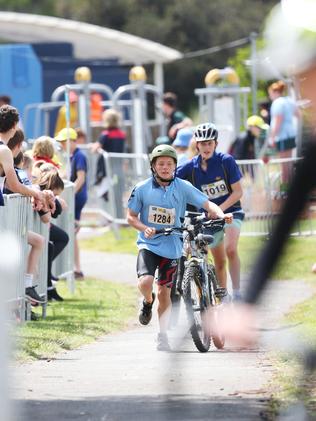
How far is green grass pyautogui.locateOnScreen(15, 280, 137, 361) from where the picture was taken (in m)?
11.0

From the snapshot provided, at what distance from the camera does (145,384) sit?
29.1 feet

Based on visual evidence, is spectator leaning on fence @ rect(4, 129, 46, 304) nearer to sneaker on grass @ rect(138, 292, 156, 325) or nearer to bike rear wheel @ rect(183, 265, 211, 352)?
sneaker on grass @ rect(138, 292, 156, 325)

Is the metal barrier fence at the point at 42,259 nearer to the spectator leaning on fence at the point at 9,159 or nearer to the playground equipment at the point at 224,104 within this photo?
the spectator leaning on fence at the point at 9,159

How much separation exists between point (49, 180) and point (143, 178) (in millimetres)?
7094

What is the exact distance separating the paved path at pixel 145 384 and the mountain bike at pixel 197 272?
0.35 metres

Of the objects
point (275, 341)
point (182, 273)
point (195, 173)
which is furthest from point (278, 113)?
point (275, 341)

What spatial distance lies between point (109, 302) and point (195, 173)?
2726 mm

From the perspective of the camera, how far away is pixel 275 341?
6105mm

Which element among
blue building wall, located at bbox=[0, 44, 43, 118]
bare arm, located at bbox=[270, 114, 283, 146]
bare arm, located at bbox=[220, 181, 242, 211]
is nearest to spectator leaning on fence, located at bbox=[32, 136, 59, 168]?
bare arm, located at bbox=[220, 181, 242, 211]

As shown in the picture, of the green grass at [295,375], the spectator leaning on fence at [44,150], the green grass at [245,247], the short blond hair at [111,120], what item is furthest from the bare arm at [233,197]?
the short blond hair at [111,120]

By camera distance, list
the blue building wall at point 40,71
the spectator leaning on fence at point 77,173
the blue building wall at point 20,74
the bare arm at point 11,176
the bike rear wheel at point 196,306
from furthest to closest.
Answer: the blue building wall at point 40,71
the blue building wall at point 20,74
the spectator leaning on fence at point 77,173
the bare arm at point 11,176
the bike rear wheel at point 196,306

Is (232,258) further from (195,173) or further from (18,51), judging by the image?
(18,51)

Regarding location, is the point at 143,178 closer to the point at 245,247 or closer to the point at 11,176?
the point at 245,247

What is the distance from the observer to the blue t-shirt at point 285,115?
20.5 metres
